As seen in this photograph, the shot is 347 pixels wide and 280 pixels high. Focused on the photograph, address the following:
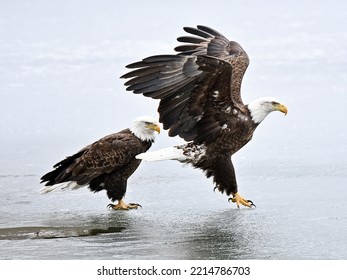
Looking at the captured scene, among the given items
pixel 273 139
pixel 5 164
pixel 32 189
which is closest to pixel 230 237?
pixel 32 189

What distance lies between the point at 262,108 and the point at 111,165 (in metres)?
1.00

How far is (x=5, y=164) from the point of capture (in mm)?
7289

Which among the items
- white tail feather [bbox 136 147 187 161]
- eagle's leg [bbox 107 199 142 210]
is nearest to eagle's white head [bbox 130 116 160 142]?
white tail feather [bbox 136 147 187 161]

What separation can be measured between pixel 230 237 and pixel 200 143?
1293mm

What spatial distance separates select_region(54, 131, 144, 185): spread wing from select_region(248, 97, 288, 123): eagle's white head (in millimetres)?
734

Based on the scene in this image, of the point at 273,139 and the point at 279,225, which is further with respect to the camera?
the point at 273,139

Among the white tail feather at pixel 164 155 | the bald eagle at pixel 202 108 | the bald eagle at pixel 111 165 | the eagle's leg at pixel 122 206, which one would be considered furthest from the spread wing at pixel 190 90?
the eagle's leg at pixel 122 206

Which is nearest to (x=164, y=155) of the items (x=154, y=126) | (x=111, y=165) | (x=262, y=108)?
(x=154, y=126)

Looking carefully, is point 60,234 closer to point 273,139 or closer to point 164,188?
point 164,188

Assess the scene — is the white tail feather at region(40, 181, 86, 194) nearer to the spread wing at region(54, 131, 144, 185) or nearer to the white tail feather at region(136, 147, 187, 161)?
the spread wing at region(54, 131, 144, 185)

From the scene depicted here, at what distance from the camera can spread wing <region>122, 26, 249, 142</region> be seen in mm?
4973

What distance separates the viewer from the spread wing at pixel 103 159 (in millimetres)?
5473
